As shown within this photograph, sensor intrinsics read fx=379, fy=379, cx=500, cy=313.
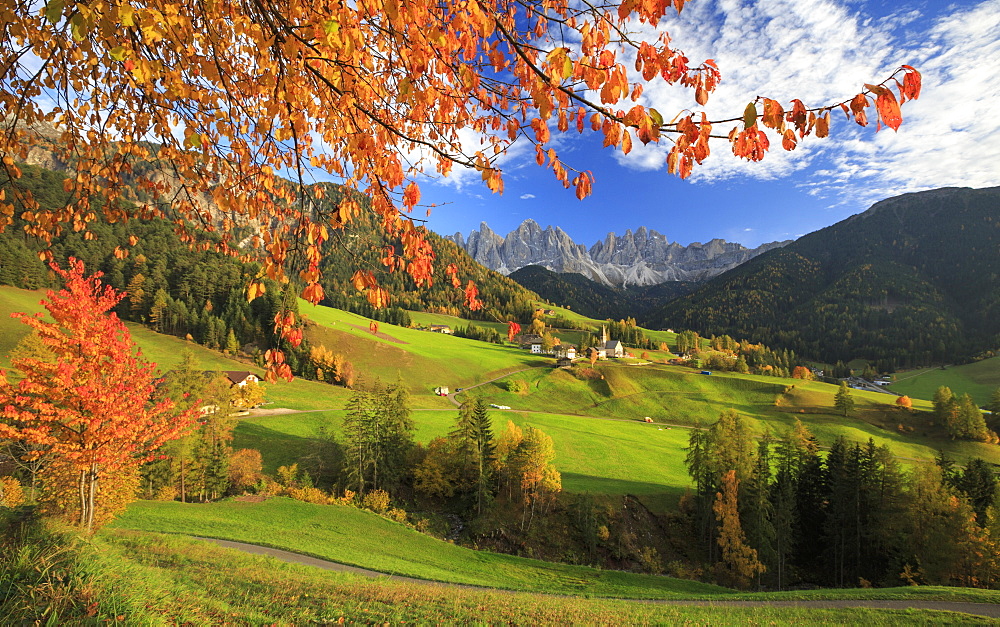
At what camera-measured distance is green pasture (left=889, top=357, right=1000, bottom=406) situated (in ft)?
318

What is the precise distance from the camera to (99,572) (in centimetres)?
396

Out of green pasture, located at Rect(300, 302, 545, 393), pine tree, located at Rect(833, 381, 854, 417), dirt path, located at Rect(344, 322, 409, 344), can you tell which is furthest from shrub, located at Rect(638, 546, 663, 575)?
dirt path, located at Rect(344, 322, 409, 344)

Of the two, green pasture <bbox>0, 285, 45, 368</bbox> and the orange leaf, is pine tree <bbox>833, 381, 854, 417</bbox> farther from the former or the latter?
green pasture <bbox>0, 285, 45, 368</bbox>

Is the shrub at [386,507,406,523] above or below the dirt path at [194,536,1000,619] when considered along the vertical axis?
below

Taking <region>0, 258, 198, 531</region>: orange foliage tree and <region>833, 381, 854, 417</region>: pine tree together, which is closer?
<region>0, 258, 198, 531</region>: orange foliage tree

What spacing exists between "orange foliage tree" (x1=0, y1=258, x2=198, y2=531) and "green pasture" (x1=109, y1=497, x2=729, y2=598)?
24.3 ft

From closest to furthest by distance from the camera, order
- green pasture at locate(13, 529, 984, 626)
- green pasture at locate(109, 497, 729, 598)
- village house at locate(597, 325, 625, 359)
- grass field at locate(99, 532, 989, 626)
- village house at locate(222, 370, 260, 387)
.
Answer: green pasture at locate(13, 529, 984, 626) < grass field at locate(99, 532, 989, 626) < green pasture at locate(109, 497, 729, 598) < village house at locate(222, 370, 260, 387) < village house at locate(597, 325, 625, 359)

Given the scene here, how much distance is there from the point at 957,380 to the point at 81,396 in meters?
173

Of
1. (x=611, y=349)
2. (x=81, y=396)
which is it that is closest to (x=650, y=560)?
(x=81, y=396)

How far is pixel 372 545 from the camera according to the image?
820 inches

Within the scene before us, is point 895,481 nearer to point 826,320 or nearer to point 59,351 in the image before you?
point 59,351

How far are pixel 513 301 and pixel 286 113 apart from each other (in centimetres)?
13372

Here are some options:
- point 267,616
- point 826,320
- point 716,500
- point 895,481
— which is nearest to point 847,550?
point 895,481

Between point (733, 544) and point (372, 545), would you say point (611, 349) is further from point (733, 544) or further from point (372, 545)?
point (372, 545)
